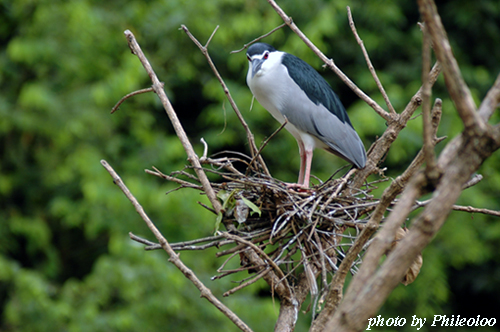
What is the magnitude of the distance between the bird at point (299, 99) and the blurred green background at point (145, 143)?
2.30 meters

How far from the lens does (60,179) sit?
5898mm

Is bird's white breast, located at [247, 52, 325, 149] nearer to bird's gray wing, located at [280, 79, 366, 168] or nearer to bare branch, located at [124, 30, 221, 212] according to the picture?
bird's gray wing, located at [280, 79, 366, 168]

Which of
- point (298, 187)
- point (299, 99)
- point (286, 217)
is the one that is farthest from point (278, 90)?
point (286, 217)

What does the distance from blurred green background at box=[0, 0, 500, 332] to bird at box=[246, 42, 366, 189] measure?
2.30m

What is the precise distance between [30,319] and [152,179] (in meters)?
1.81

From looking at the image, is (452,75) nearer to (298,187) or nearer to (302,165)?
(298,187)

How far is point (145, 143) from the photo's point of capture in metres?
5.90

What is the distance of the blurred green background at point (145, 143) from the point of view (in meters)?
5.21

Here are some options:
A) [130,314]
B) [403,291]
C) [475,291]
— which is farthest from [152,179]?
[475,291]

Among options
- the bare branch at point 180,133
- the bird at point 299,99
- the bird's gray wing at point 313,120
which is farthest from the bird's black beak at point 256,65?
the bare branch at point 180,133

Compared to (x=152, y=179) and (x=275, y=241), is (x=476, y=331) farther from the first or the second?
(x=275, y=241)

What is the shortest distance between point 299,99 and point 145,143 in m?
3.18

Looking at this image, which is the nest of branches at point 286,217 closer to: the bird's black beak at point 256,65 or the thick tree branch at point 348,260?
the thick tree branch at point 348,260

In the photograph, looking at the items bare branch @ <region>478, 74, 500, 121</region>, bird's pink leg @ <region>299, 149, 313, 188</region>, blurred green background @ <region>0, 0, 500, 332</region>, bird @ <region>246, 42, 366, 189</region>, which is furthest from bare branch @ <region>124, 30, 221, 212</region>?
blurred green background @ <region>0, 0, 500, 332</region>
